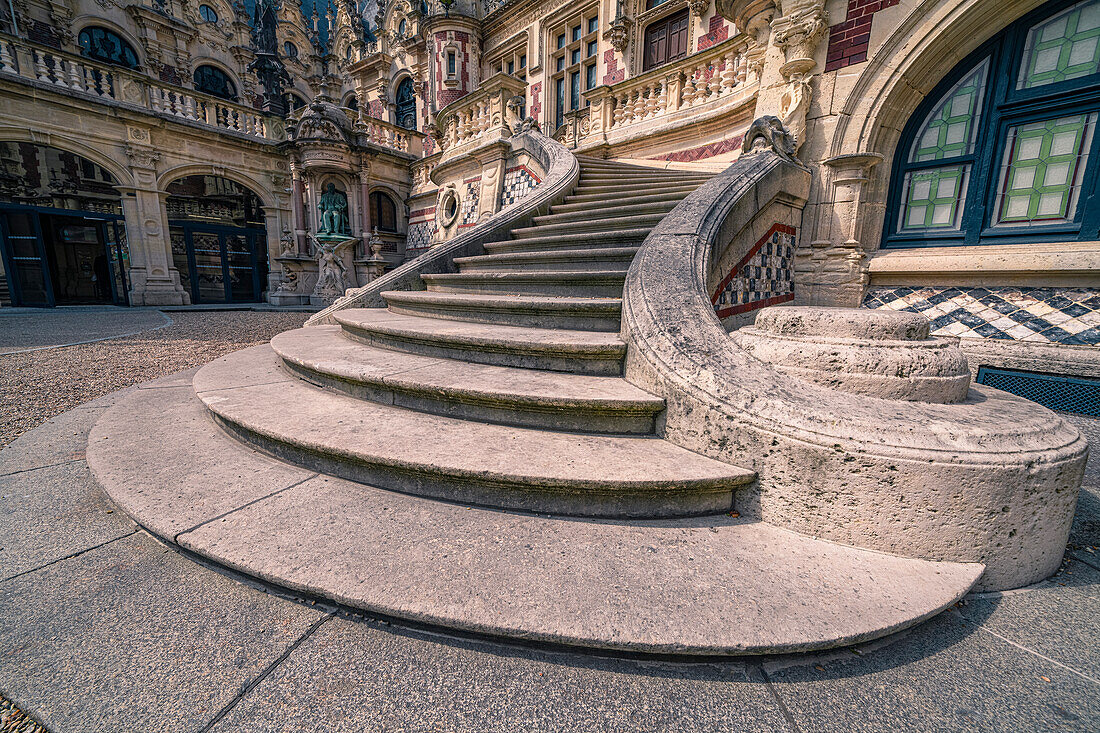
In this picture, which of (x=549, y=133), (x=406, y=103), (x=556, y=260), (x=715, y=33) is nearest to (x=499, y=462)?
(x=556, y=260)

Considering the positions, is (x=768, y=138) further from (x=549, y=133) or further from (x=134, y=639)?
(x=549, y=133)

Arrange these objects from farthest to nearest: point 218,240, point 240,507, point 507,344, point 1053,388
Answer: point 218,240 < point 1053,388 < point 507,344 < point 240,507

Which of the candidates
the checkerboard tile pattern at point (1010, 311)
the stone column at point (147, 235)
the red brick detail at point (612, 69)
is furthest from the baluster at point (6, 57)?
the checkerboard tile pattern at point (1010, 311)

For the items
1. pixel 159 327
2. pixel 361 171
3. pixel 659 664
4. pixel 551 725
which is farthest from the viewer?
pixel 361 171

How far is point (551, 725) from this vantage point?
100 centimetres

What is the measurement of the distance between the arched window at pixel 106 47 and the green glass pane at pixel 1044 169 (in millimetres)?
25191

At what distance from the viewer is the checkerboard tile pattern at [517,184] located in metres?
7.64

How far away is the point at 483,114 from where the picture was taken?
8961 mm

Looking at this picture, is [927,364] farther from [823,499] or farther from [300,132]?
[300,132]

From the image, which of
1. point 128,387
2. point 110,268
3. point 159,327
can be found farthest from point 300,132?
point 128,387

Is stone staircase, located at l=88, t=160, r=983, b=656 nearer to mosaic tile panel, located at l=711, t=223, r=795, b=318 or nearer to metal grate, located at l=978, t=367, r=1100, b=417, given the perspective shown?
mosaic tile panel, located at l=711, t=223, r=795, b=318

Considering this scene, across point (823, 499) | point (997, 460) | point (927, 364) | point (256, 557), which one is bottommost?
point (256, 557)

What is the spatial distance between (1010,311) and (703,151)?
4722 mm

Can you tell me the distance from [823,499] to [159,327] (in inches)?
403
